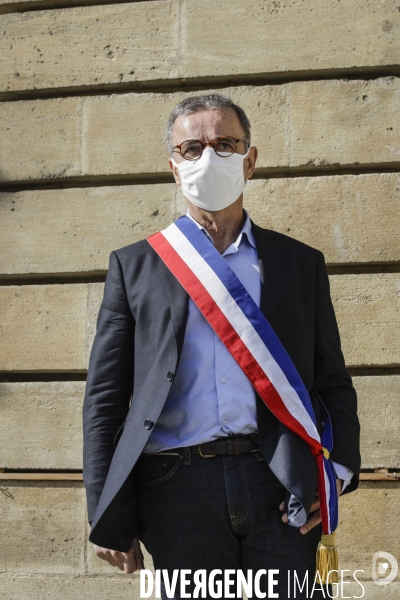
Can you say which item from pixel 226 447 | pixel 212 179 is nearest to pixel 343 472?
pixel 226 447

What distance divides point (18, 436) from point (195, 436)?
201 cm

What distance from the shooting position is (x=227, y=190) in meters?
2.84

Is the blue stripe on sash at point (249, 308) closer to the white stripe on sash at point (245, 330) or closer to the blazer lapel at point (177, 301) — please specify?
the white stripe on sash at point (245, 330)

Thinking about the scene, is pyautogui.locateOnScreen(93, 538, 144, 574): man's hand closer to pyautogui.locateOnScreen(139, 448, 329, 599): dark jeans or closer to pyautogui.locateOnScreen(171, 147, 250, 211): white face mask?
pyautogui.locateOnScreen(139, 448, 329, 599): dark jeans

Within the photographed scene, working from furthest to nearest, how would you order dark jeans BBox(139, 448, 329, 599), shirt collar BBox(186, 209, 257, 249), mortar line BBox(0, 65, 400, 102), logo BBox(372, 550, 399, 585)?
mortar line BBox(0, 65, 400, 102)
logo BBox(372, 550, 399, 585)
shirt collar BBox(186, 209, 257, 249)
dark jeans BBox(139, 448, 329, 599)

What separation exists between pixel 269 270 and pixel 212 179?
396 millimetres

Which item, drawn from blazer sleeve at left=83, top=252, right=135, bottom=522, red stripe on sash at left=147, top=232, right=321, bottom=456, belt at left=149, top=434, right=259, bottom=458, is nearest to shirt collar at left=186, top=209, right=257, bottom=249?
red stripe on sash at left=147, top=232, right=321, bottom=456

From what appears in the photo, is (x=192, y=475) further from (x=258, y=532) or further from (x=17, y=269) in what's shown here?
(x=17, y=269)

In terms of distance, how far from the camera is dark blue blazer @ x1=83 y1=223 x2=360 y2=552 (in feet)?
8.11

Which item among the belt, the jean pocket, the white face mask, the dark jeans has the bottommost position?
the dark jeans

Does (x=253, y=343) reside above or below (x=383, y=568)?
above

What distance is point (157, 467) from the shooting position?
8.20ft

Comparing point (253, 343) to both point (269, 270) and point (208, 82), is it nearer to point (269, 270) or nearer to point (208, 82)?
point (269, 270)

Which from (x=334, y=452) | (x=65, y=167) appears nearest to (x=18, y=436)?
(x=65, y=167)
